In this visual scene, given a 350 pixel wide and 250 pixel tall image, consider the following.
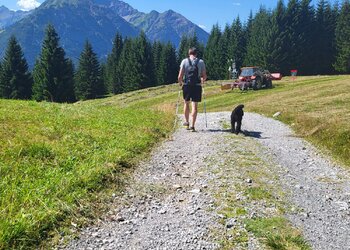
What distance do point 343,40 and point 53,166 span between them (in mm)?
87494

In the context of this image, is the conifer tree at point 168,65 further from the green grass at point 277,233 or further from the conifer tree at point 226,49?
the green grass at point 277,233

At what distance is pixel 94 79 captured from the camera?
86.6 metres

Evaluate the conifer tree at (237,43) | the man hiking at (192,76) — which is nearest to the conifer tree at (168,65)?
the conifer tree at (237,43)

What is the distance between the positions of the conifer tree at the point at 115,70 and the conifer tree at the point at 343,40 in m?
57.4

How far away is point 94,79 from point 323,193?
A: 83.7m

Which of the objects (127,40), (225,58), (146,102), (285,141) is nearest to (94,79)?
(127,40)

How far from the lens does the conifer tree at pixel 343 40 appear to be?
257ft

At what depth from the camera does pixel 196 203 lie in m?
6.07

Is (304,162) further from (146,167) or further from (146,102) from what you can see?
(146,102)

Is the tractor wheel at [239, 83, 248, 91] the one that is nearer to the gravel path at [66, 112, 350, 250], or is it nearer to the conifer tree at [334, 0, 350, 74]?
the gravel path at [66, 112, 350, 250]

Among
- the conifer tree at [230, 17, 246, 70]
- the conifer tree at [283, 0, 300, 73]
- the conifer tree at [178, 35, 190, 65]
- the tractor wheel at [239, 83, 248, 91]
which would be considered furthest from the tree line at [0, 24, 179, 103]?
the conifer tree at [283, 0, 300, 73]

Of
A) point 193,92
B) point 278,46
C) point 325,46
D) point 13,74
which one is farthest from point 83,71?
point 193,92

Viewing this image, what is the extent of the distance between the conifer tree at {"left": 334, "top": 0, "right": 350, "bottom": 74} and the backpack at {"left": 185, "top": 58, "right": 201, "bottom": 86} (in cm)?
7678

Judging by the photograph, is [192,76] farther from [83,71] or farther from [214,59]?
[214,59]
